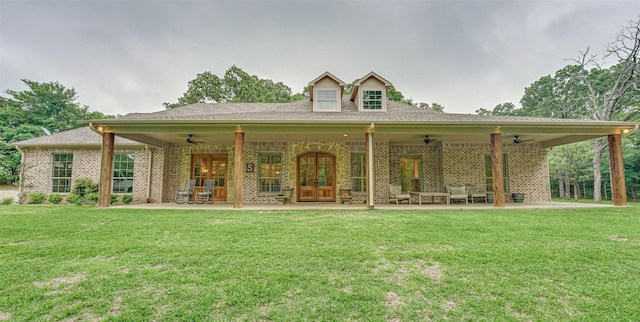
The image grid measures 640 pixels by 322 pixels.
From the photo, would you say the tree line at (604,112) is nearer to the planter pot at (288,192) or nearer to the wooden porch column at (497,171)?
the wooden porch column at (497,171)

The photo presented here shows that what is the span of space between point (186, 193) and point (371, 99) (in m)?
8.00

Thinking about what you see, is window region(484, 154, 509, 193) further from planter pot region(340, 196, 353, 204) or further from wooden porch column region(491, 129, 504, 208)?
planter pot region(340, 196, 353, 204)

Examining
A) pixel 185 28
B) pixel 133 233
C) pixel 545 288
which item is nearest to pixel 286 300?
pixel 545 288

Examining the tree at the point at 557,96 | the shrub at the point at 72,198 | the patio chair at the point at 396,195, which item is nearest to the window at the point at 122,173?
the shrub at the point at 72,198

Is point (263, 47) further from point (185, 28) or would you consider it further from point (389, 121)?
point (389, 121)

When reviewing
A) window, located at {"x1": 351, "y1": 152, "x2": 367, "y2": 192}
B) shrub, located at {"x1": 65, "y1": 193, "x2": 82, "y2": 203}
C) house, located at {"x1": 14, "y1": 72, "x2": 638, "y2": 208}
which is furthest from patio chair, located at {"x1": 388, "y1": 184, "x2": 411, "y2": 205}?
shrub, located at {"x1": 65, "y1": 193, "x2": 82, "y2": 203}

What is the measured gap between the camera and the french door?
10.7 meters

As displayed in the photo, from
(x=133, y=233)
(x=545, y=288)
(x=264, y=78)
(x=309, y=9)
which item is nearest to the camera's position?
(x=545, y=288)

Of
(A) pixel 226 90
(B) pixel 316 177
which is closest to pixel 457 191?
(B) pixel 316 177

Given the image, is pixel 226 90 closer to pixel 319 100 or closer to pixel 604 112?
pixel 319 100

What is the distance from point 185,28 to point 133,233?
11584 mm

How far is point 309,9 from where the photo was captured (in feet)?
41.3

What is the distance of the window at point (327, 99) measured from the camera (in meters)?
10.4

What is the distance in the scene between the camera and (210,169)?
35.1 ft
